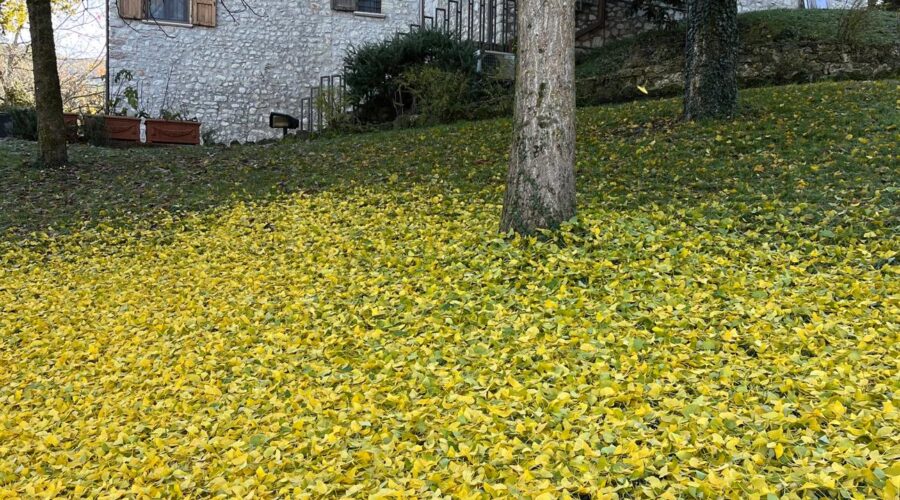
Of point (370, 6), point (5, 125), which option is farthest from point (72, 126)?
point (370, 6)

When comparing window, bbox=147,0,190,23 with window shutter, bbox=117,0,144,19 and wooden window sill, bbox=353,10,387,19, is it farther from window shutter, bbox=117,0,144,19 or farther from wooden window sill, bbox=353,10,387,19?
wooden window sill, bbox=353,10,387,19

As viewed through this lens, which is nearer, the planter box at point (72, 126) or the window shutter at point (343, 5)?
the planter box at point (72, 126)

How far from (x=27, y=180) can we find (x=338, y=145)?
420 cm

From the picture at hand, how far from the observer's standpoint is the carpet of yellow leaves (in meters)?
3.00

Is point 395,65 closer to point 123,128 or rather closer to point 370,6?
point 370,6

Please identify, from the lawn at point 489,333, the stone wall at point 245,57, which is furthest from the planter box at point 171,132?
the lawn at point 489,333

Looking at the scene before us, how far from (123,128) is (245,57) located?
14.3 feet

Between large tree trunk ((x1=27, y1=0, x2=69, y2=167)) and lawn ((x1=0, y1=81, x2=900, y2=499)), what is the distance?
86.8 inches

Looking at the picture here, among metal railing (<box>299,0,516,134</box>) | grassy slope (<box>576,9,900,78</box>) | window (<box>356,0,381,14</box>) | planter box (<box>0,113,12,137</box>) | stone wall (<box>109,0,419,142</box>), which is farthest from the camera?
window (<box>356,0,381,14</box>)

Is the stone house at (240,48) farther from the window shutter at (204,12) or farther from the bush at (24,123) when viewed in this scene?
the bush at (24,123)

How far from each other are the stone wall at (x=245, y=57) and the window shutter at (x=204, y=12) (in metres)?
0.16

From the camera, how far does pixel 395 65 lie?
13602 millimetres

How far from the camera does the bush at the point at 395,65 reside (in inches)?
516

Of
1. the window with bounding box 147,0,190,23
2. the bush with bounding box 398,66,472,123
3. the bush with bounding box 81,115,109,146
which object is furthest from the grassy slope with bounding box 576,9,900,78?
the window with bounding box 147,0,190,23
